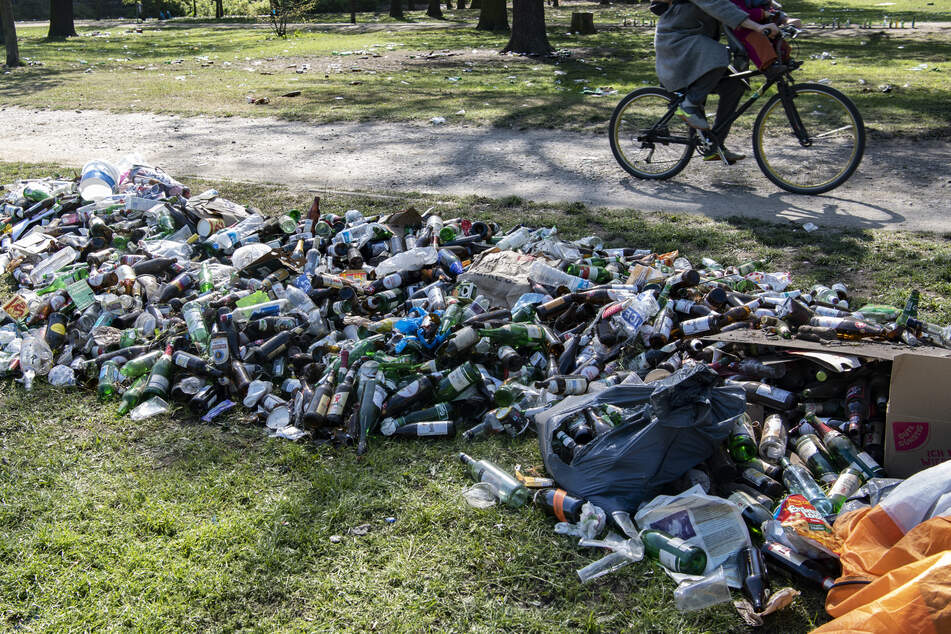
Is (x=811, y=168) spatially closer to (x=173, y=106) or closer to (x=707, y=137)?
(x=707, y=137)

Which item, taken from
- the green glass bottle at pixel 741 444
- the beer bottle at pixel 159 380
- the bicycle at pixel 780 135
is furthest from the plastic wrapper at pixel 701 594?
the bicycle at pixel 780 135

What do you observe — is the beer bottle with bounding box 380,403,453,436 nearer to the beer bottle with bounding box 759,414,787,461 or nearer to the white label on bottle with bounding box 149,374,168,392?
the white label on bottle with bounding box 149,374,168,392

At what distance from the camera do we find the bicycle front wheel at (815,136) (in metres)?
5.53

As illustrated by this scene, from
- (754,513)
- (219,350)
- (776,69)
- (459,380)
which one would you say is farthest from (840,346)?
(219,350)

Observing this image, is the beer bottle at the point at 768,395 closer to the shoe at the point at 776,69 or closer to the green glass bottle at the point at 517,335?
the green glass bottle at the point at 517,335

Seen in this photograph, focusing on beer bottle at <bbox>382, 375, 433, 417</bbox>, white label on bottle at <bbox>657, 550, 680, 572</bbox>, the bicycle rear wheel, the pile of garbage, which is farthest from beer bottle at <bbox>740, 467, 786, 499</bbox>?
the bicycle rear wheel

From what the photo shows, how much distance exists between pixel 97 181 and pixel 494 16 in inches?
634

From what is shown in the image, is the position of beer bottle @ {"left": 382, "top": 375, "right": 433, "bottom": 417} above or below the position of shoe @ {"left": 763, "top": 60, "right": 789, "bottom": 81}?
below

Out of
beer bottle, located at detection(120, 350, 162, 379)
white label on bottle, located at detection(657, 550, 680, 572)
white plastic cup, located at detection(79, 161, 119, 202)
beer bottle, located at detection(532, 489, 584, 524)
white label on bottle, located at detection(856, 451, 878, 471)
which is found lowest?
white label on bottle, located at detection(657, 550, 680, 572)

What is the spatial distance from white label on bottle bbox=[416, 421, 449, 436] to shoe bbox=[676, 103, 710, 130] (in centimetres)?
389

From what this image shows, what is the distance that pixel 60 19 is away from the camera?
24.0 metres

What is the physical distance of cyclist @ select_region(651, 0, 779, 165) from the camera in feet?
18.4

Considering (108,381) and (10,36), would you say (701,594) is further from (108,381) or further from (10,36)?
(10,36)

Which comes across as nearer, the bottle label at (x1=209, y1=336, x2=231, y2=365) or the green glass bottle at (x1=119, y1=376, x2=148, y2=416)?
the green glass bottle at (x1=119, y1=376, x2=148, y2=416)
